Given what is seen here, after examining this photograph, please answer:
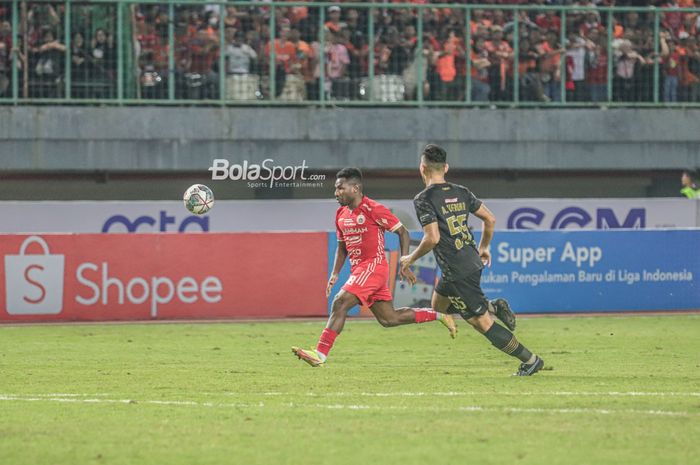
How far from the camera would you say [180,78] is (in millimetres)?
24328

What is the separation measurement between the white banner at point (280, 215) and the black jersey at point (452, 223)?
38.1 ft

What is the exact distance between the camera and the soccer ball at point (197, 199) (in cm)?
1998

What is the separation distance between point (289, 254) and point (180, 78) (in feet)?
16.9

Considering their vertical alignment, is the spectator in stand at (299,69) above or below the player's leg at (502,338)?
above

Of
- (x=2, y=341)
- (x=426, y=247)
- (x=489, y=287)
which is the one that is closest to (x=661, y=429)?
(x=426, y=247)

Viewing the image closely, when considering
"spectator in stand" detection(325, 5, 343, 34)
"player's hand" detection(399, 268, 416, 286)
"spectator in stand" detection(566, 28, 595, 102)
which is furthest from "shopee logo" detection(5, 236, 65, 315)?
"spectator in stand" detection(566, 28, 595, 102)

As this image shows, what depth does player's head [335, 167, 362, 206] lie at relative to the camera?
13.2 meters

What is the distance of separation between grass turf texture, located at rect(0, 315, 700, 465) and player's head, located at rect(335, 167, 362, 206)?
1745mm

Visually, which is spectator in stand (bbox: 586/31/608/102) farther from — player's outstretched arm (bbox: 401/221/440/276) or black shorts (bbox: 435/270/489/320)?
player's outstretched arm (bbox: 401/221/440/276)

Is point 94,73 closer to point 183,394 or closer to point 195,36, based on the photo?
point 195,36

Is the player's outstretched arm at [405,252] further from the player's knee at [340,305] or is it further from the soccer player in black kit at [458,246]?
the player's knee at [340,305]

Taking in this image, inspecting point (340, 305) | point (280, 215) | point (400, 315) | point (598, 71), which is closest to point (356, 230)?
point (340, 305)

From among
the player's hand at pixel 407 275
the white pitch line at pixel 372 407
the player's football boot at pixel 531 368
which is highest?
the player's hand at pixel 407 275

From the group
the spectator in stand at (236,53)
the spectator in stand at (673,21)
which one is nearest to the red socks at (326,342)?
the spectator in stand at (236,53)
